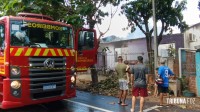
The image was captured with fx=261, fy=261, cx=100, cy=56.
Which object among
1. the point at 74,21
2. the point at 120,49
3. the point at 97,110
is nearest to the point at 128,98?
the point at 97,110

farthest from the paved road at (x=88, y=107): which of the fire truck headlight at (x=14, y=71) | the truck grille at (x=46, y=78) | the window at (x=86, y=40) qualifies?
the window at (x=86, y=40)

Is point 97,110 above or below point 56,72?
below

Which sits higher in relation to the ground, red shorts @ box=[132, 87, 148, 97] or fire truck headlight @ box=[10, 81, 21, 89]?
fire truck headlight @ box=[10, 81, 21, 89]

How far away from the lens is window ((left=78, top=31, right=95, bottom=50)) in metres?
9.12

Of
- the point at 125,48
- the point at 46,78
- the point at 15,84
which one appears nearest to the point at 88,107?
the point at 46,78

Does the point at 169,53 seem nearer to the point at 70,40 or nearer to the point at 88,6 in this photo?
the point at 88,6

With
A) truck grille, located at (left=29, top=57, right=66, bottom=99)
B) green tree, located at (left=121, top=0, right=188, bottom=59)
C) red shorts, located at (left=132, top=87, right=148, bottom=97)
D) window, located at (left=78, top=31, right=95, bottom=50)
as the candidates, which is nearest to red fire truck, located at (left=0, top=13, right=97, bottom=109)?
truck grille, located at (left=29, top=57, right=66, bottom=99)

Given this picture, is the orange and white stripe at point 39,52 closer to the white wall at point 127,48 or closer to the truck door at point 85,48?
the truck door at point 85,48

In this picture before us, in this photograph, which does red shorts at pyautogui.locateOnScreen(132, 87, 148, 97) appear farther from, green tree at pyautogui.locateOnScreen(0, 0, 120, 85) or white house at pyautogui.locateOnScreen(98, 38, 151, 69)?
white house at pyautogui.locateOnScreen(98, 38, 151, 69)

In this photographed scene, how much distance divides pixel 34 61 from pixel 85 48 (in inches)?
118

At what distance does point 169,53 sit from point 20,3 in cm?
732

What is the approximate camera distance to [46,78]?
763cm

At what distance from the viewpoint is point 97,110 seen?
820cm

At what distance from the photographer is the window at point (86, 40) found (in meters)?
9.12
